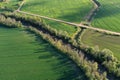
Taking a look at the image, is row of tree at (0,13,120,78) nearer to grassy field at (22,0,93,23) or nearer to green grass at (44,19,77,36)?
green grass at (44,19,77,36)

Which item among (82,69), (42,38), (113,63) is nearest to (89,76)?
(82,69)

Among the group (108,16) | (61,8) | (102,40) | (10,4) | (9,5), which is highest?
(10,4)

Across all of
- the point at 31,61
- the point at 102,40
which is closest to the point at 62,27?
the point at 102,40

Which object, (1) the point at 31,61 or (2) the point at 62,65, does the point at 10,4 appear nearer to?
(1) the point at 31,61

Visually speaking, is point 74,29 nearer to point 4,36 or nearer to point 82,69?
point 4,36

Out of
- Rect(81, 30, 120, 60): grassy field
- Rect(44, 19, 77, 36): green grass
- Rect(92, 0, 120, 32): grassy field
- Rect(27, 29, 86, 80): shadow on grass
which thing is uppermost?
Rect(92, 0, 120, 32): grassy field

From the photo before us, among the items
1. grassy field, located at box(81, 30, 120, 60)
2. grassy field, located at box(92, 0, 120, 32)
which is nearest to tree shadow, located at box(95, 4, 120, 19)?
grassy field, located at box(92, 0, 120, 32)
